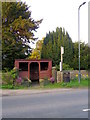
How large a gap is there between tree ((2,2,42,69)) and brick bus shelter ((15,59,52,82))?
3.24 m

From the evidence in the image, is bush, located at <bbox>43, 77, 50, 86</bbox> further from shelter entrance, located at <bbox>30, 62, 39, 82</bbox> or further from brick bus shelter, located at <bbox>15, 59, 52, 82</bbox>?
shelter entrance, located at <bbox>30, 62, 39, 82</bbox>

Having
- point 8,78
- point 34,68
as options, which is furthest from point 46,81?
point 34,68

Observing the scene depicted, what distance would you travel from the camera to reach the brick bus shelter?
2088 cm

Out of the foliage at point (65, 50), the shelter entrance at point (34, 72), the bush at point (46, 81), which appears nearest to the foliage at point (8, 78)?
the bush at point (46, 81)

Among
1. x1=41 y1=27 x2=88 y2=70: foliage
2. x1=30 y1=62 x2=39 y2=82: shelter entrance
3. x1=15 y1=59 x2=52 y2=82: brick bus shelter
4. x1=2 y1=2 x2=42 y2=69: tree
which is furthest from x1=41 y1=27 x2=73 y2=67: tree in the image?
x1=15 y1=59 x2=52 y2=82: brick bus shelter

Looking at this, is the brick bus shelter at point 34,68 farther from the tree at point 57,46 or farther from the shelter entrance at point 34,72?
the tree at point 57,46

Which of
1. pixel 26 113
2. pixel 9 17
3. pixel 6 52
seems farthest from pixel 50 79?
pixel 26 113

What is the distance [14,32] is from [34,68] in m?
5.41

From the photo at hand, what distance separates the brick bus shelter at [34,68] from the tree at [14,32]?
3.24 metres

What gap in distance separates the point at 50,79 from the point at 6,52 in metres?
7.74

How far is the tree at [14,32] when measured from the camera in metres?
25.3

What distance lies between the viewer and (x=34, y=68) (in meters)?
24.0

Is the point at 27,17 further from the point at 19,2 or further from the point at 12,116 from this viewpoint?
the point at 12,116

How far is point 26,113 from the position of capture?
25.4 ft
